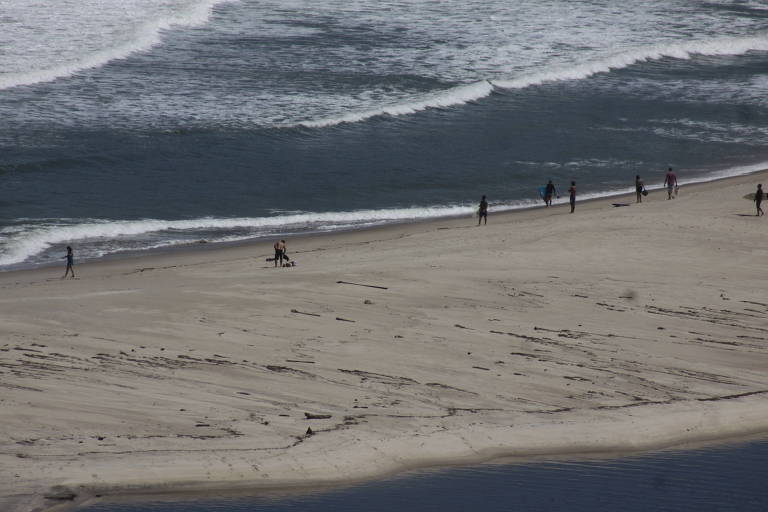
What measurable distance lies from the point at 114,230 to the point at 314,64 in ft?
63.9

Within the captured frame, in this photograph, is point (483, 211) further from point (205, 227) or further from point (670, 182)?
point (205, 227)

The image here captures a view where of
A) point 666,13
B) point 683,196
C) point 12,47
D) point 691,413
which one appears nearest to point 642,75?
point 666,13

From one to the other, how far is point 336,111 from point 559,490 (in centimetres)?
2750

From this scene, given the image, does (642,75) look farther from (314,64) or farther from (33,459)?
(33,459)

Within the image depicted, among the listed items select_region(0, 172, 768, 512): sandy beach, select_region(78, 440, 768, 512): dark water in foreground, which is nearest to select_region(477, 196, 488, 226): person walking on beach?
select_region(0, 172, 768, 512): sandy beach

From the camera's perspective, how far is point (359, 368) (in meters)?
15.9

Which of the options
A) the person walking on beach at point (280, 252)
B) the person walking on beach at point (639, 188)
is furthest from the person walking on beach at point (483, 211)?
the person walking on beach at point (280, 252)

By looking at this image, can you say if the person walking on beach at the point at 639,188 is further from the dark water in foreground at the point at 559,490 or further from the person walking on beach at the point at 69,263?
the dark water in foreground at the point at 559,490

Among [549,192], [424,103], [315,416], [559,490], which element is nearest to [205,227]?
[549,192]

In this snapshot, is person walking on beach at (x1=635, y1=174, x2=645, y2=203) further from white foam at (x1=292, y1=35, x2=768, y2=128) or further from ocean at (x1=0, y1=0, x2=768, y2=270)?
white foam at (x1=292, y1=35, x2=768, y2=128)

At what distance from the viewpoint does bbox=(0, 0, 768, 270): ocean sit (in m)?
30.5

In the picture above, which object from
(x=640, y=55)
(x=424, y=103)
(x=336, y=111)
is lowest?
(x=336, y=111)

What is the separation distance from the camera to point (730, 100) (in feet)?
147

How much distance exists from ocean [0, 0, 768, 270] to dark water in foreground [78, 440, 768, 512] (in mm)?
13384
